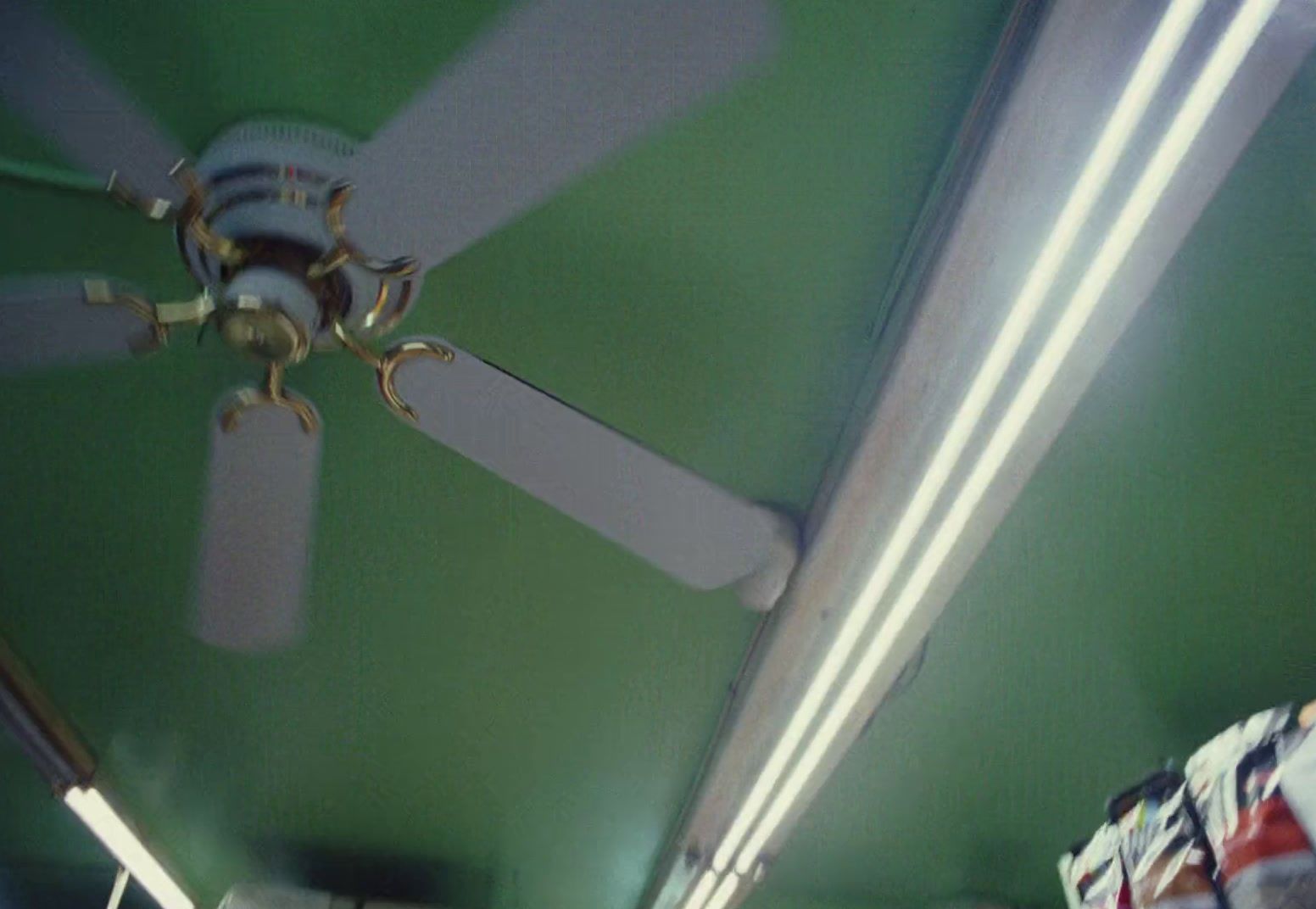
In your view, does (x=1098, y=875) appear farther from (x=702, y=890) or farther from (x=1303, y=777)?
(x=702, y=890)

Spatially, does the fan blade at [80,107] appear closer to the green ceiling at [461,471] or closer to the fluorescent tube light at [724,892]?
the green ceiling at [461,471]

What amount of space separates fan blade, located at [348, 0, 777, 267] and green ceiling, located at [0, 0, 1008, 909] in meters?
0.32

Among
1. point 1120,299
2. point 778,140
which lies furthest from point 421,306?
point 1120,299

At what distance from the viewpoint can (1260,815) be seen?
113 centimetres

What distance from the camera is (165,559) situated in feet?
5.55

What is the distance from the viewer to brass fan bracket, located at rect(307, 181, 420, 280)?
884 mm

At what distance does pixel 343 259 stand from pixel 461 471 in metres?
0.62

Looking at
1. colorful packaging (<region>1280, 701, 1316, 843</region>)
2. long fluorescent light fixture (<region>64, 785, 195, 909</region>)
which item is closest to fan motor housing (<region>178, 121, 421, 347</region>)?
colorful packaging (<region>1280, 701, 1316, 843</region>)

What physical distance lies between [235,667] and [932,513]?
1380 millimetres

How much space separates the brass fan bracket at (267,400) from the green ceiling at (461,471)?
0.35 m

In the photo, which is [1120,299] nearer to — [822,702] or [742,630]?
[822,702]

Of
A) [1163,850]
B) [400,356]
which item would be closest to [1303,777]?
[1163,850]

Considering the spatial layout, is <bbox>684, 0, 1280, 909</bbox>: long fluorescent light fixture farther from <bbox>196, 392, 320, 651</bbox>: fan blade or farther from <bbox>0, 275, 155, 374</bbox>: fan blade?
<bbox>0, 275, 155, 374</bbox>: fan blade

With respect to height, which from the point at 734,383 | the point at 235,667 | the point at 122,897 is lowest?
the point at 122,897
